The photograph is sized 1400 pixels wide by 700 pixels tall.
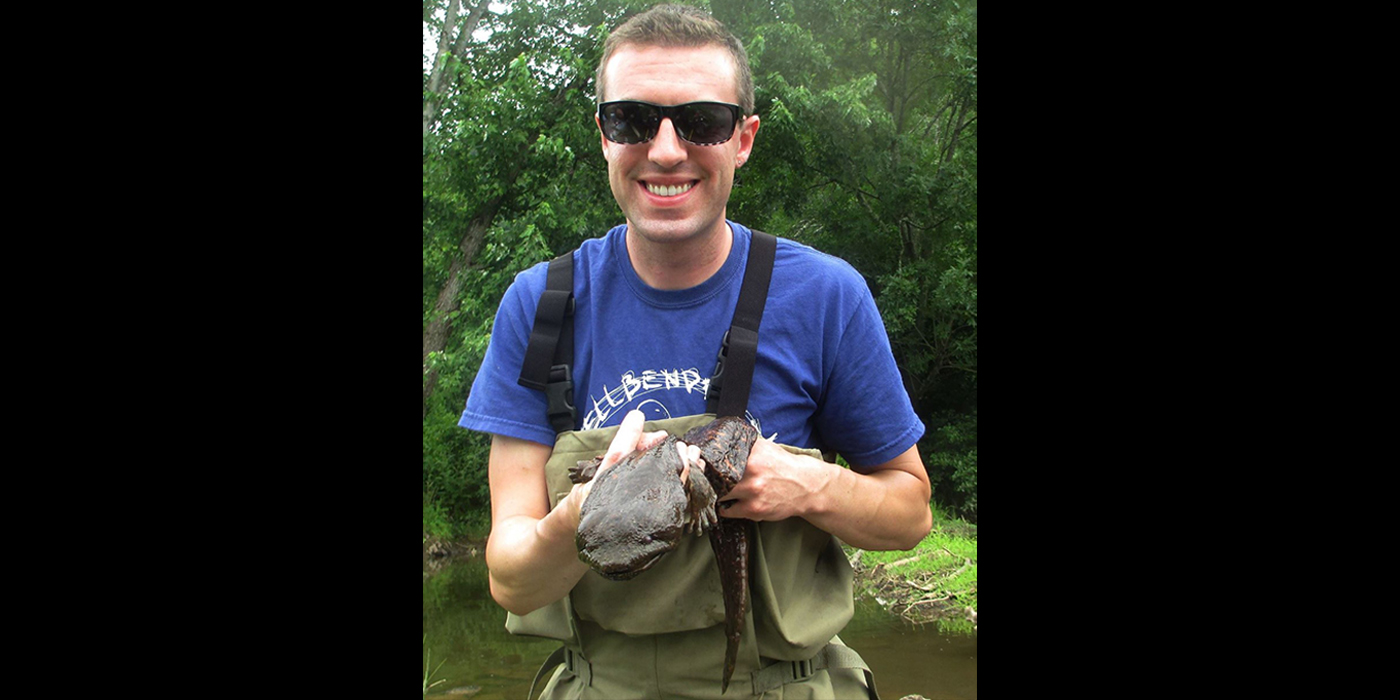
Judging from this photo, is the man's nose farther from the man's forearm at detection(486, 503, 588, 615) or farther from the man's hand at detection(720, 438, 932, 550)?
the man's forearm at detection(486, 503, 588, 615)

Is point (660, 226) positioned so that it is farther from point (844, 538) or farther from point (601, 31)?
point (601, 31)

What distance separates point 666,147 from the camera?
2029mm

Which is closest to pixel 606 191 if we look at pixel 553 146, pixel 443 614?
pixel 553 146

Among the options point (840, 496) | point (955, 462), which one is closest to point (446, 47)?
point (955, 462)

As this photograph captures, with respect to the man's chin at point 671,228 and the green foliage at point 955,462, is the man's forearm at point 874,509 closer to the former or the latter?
the man's chin at point 671,228

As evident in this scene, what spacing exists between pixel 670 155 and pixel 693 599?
1103 millimetres

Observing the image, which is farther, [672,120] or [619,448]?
[672,120]

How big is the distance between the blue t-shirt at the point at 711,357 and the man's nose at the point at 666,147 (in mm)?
306

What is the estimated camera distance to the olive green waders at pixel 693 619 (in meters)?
2.02

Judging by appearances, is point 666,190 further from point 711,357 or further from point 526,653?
point 526,653

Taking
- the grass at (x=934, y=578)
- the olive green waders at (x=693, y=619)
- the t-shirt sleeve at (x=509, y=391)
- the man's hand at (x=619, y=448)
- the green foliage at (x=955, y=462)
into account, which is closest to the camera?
the man's hand at (x=619, y=448)

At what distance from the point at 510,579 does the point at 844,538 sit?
2.84 feet

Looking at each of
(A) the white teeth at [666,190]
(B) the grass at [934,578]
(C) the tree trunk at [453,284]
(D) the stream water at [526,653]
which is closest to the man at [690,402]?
(A) the white teeth at [666,190]

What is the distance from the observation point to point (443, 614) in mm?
8859
